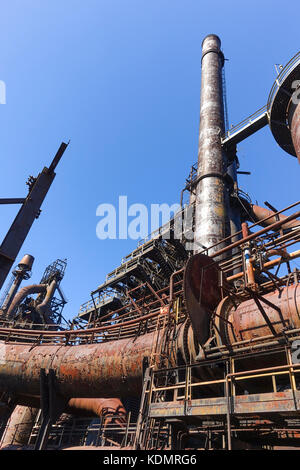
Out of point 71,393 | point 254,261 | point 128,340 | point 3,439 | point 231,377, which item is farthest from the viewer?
point 3,439

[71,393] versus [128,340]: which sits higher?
[128,340]

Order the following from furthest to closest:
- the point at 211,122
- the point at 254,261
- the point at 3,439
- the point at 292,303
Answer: the point at 211,122 → the point at 3,439 → the point at 254,261 → the point at 292,303

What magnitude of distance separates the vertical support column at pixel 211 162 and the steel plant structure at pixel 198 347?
3.0 inches

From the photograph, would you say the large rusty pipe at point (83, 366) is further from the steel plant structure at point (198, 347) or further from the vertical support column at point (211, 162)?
the vertical support column at point (211, 162)

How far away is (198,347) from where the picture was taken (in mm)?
6922

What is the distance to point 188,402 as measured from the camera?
5562mm

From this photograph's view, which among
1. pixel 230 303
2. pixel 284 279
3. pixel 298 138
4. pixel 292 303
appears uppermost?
pixel 298 138

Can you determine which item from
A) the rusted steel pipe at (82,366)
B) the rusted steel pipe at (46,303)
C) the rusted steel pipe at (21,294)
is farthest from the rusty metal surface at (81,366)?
the rusted steel pipe at (46,303)

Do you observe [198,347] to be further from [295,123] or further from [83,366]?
[295,123]

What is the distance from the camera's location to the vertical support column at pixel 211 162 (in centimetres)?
1503

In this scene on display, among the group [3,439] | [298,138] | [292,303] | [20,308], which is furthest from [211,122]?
[20,308]

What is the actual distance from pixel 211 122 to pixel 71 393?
1750 cm

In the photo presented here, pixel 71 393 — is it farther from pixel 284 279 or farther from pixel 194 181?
pixel 194 181

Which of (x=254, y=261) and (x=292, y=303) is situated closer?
(x=292, y=303)
